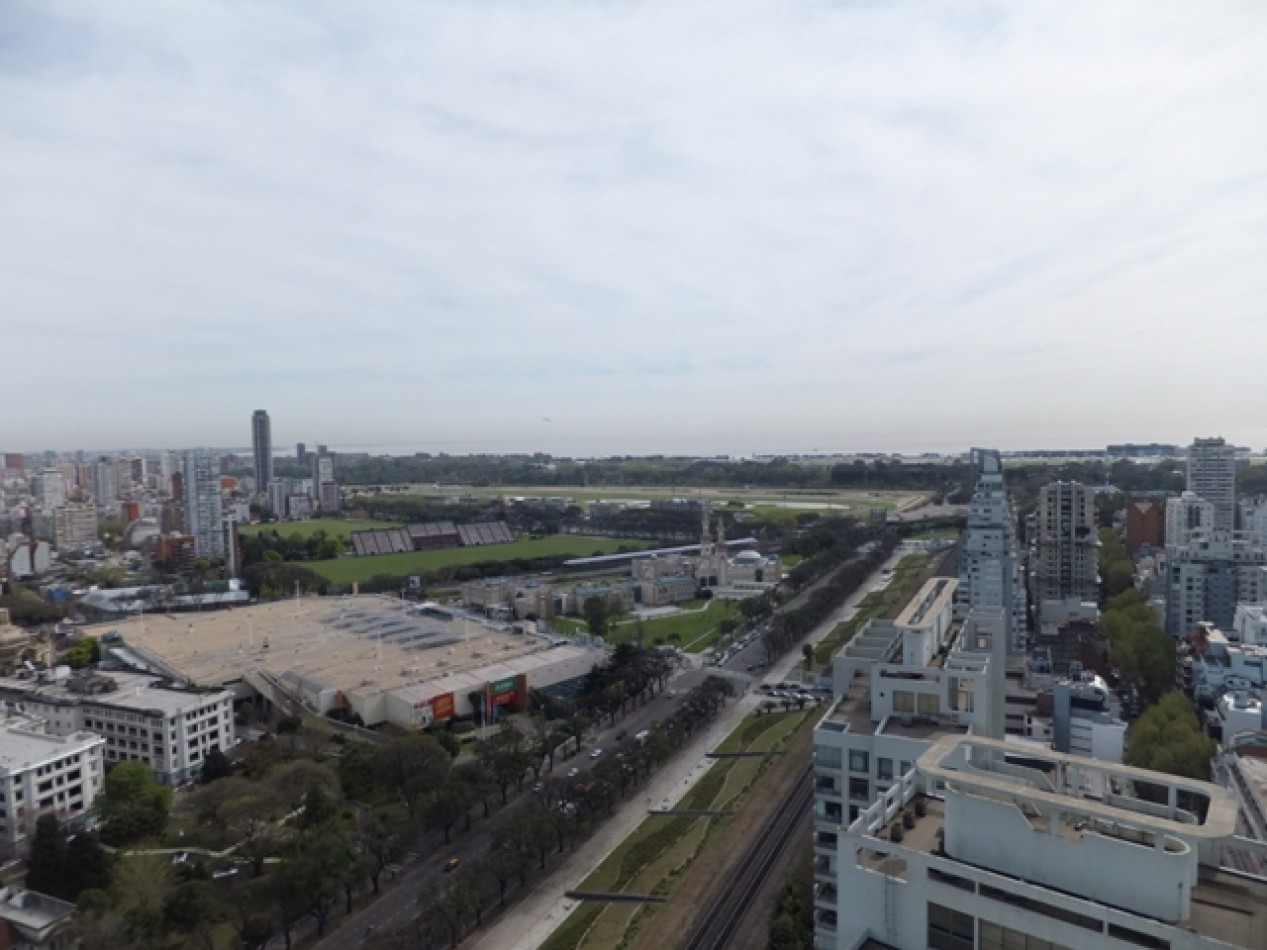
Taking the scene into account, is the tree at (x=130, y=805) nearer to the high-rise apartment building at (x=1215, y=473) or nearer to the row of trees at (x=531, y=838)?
the row of trees at (x=531, y=838)

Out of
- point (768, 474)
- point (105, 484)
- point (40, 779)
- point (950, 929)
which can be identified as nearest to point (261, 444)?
point (105, 484)

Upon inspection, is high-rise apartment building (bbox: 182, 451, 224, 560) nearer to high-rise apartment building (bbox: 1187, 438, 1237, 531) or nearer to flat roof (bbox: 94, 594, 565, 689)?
flat roof (bbox: 94, 594, 565, 689)

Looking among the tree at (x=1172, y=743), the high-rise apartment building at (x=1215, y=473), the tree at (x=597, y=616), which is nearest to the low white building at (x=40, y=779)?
the tree at (x=597, y=616)

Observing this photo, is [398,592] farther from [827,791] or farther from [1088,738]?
[827,791]

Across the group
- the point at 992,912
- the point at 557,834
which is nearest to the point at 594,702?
the point at 557,834

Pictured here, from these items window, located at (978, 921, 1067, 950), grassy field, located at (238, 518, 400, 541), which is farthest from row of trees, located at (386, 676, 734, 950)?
grassy field, located at (238, 518, 400, 541)
